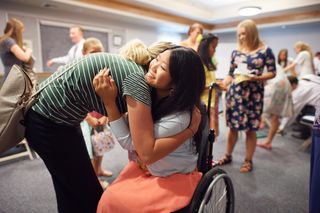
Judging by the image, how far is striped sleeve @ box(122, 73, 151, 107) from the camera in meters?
0.78

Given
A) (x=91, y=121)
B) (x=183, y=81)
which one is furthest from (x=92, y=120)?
(x=183, y=81)

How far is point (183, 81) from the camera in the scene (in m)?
0.82

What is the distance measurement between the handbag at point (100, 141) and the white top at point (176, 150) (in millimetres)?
848

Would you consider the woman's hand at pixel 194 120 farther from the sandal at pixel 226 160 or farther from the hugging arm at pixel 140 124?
the sandal at pixel 226 160

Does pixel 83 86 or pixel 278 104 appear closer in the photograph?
pixel 83 86

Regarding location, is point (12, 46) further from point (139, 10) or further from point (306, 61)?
point (306, 61)

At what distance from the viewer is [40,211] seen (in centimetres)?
151

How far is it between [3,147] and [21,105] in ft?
0.66

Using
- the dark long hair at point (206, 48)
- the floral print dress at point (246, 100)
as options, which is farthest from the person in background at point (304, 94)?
the dark long hair at point (206, 48)

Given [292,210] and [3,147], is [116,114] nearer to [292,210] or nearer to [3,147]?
[3,147]

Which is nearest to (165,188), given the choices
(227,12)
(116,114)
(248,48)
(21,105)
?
(116,114)

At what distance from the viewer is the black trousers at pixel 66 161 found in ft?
3.01

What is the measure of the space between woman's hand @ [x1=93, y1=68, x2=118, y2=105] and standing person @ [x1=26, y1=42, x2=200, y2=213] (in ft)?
0.09

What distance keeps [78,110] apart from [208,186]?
0.61m
